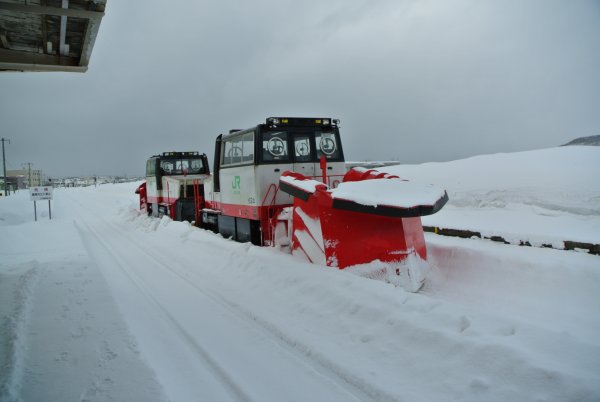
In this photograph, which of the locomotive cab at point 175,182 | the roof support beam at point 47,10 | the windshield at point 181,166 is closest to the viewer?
the roof support beam at point 47,10

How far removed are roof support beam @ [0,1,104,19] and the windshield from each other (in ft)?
32.4

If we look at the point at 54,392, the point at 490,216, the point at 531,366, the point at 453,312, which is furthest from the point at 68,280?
the point at 490,216

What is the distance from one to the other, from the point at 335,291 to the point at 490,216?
351 inches

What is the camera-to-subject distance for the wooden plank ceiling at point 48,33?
15.0 ft

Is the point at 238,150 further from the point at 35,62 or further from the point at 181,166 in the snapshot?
the point at 181,166

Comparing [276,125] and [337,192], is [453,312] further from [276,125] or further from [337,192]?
[276,125]

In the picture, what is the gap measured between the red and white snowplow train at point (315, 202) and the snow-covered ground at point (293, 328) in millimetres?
395

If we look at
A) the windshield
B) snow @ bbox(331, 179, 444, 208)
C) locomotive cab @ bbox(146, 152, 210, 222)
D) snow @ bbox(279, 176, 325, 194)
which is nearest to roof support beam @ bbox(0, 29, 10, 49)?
snow @ bbox(279, 176, 325, 194)

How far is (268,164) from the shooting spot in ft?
23.3

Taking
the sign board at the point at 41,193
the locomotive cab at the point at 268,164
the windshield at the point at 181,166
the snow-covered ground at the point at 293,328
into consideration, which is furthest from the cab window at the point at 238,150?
the sign board at the point at 41,193

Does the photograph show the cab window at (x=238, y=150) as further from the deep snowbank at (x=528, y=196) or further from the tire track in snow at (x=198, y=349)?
the deep snowbank at (x=528, y=196)

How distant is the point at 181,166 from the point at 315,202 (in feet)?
35.2

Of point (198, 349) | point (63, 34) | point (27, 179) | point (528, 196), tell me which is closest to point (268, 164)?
point (63, 34)

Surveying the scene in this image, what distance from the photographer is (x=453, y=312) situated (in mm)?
3615
